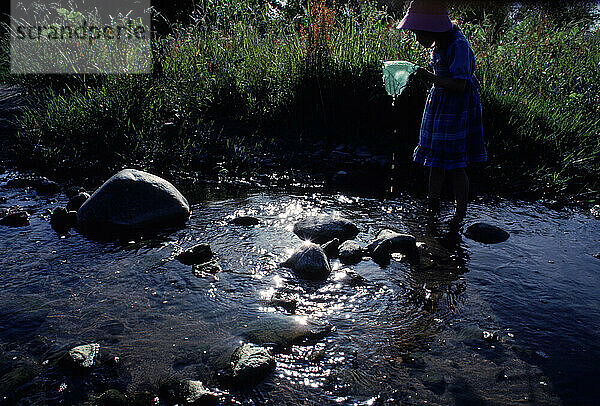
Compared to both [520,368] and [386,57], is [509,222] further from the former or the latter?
[386,57]

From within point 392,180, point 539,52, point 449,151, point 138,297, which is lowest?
point 138,297

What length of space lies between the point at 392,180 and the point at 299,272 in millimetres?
2510

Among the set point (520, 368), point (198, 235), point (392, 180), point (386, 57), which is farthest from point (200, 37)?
point (520, 368)

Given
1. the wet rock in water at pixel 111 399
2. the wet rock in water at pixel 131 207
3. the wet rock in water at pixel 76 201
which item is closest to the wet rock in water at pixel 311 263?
the wet rock in water at pixel 131 207

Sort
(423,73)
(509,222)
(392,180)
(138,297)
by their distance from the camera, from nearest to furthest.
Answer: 1. (138,297)
2. (423,73)
3. (509,222)
4. (392,180)

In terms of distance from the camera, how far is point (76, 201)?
168 inches

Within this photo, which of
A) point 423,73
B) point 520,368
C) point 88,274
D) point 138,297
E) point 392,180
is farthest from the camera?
point 392,180

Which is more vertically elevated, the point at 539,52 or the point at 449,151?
the point at 539,52

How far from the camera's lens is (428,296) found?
2.92m

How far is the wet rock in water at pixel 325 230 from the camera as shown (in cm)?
372

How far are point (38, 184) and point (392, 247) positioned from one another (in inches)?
148

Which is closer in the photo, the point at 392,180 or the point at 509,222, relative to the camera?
the point at 509,222

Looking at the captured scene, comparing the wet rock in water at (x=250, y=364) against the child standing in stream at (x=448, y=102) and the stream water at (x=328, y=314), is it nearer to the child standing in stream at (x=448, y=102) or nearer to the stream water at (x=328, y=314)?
the stream water at (x=328, y=314)

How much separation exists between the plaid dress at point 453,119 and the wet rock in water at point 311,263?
135 centimetres
